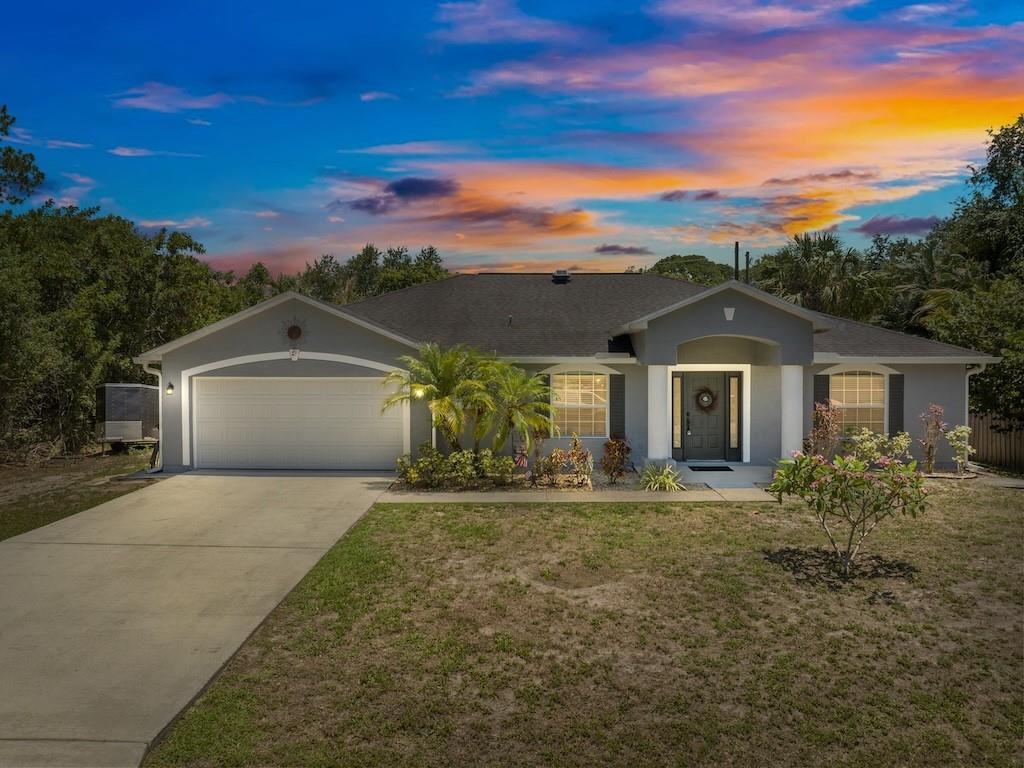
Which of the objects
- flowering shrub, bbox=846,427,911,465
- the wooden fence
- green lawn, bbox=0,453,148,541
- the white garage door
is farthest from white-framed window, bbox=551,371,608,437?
the wooden fence

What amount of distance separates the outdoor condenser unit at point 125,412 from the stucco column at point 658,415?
558 inches

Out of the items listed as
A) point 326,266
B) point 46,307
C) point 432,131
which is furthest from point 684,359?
point 326,266

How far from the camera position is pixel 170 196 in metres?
32.0

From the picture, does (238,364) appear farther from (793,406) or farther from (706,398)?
(793,406)

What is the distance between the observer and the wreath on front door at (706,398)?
17.1 m

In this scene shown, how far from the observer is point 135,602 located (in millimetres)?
7922

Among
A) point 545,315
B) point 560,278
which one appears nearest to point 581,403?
point 545,315

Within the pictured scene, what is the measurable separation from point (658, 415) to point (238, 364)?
31.5 ft

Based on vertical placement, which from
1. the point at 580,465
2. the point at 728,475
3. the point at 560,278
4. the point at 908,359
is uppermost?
the point at 560,278

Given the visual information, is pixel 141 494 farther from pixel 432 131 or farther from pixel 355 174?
pixel 355 174

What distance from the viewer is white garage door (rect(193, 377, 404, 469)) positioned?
16422mm

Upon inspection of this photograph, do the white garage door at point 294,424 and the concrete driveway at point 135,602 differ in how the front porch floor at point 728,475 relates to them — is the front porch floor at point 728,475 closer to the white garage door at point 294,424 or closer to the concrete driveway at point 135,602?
the white garage door at point 294,424

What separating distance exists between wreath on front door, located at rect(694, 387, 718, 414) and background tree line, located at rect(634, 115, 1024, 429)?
7107 millimetres

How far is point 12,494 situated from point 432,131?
45.8 ft
